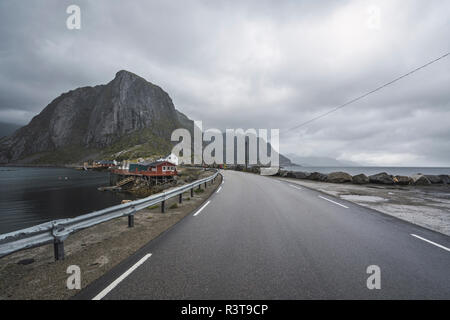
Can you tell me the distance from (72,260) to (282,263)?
4145 mm

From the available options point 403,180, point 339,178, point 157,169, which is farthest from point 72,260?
point 157,169

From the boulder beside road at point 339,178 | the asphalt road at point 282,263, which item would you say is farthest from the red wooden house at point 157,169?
the asphalt road at point 282,263

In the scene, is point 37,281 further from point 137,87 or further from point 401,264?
point 137,87

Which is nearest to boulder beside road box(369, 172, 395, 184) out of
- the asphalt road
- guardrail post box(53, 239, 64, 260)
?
the asphalt road

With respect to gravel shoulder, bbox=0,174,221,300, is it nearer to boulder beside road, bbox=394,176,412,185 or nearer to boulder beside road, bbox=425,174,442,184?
boulder beside road, bbox=394,176,412,185

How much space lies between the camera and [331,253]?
12.6 ft

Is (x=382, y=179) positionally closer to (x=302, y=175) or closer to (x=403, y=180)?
(x=403, y=180)

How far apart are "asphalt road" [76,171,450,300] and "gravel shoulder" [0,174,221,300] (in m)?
0.34

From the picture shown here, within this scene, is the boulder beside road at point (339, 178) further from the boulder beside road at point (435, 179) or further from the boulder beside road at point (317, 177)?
the boulder beside road at point (435, 179)

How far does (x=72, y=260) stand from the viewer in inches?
144

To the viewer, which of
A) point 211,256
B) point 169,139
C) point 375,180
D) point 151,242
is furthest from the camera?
point 169,139

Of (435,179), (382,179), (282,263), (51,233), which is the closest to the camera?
(282,263)
